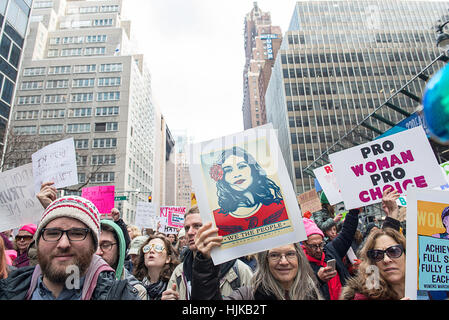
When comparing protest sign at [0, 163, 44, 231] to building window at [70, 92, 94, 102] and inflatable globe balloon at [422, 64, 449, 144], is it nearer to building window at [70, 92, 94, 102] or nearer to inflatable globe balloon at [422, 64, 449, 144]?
inflatable globe balloon at [422, 64, 449, 144]

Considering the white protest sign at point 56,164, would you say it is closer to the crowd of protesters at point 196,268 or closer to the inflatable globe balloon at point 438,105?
the crowd of protesters at point 196,268

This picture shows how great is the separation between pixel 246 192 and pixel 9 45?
3660cm

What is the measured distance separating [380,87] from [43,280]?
66.1m

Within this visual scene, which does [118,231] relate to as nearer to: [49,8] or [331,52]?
[331,52]

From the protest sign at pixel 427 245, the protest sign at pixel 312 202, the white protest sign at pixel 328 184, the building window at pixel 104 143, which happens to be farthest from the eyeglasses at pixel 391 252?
the building window at pixel 104 143

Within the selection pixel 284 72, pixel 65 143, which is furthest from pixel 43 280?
pixel 284 72

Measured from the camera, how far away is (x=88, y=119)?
58.2 metres

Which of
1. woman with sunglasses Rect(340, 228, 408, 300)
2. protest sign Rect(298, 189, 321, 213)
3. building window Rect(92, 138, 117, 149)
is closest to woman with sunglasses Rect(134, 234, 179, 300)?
woman with sunglasses Rect(340, 228, 408, 300)

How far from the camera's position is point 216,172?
204 centimetres

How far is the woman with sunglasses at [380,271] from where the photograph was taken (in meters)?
2.07

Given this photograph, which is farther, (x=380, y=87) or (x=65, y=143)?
(x=380, y=87)

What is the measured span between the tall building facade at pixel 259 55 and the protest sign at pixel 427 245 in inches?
3597

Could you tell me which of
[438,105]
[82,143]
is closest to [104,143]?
[82,143]

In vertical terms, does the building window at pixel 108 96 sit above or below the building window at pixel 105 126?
above
